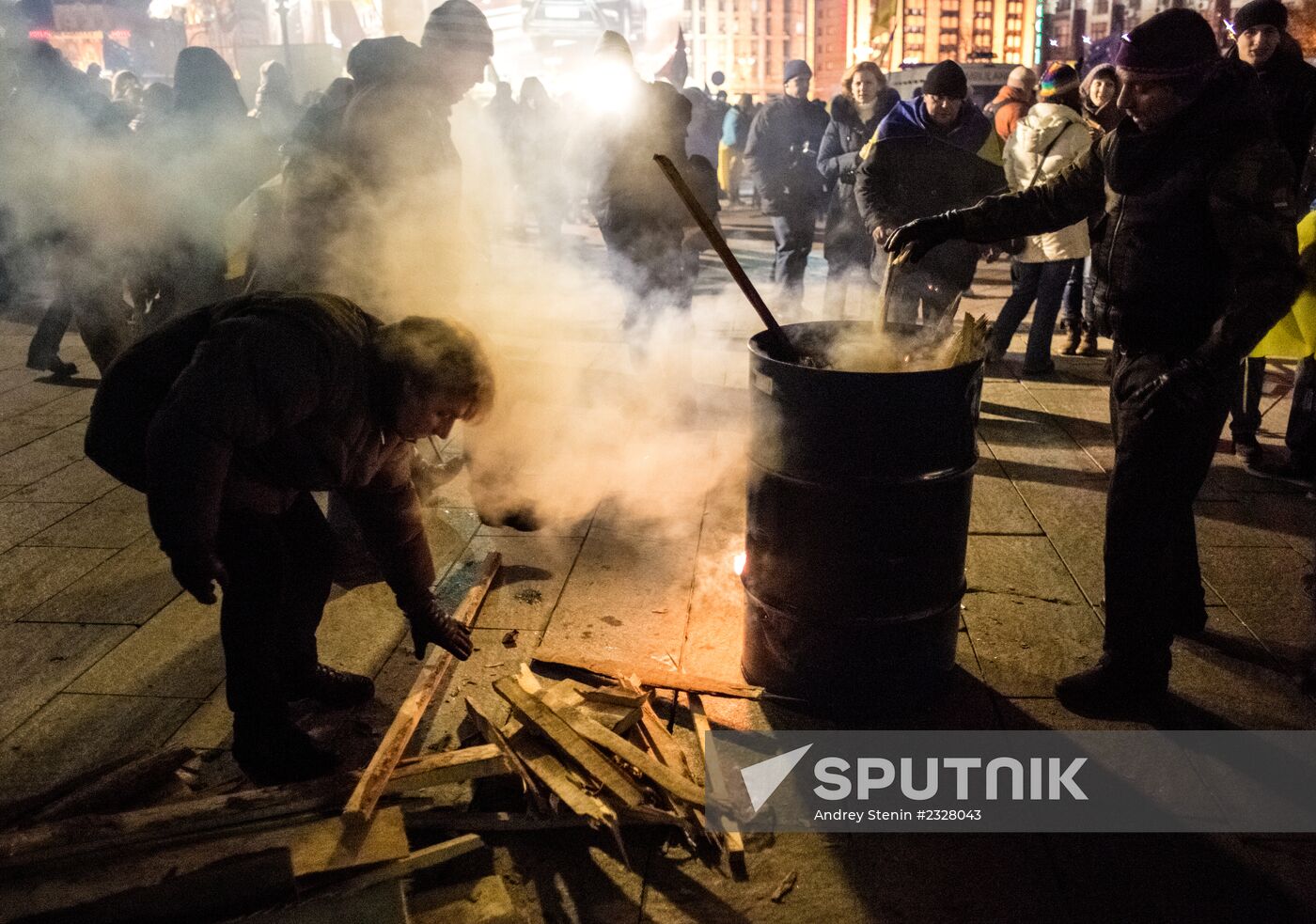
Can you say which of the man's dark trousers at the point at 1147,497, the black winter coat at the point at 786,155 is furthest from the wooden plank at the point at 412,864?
the black winter coat at the point at 786,155

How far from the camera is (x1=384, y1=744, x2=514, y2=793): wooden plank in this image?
2.91 m

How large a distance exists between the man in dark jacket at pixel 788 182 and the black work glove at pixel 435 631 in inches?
254

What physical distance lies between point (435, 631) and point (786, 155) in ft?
23.2

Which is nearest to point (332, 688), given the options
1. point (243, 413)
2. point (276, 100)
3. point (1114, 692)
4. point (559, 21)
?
point (243, 413)

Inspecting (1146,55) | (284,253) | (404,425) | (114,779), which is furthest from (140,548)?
(1146,55)

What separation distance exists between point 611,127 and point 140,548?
411cm

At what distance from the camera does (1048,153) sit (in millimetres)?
7062

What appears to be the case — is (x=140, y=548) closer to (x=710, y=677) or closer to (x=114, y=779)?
(x=114, y=779)

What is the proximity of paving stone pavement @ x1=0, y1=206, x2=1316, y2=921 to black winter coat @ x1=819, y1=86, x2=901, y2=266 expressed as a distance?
2113 mm

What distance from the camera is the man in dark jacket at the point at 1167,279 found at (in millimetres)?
2951

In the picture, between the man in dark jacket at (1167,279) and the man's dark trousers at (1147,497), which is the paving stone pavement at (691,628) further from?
the man in dark jacket at (1167,279)

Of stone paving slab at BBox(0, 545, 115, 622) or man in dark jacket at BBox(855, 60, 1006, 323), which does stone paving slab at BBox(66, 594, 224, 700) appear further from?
man in dark jacket at BBox(855, 60, 1006, 323)

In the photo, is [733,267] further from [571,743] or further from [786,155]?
[786,155]

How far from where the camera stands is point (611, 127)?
22.6ft
